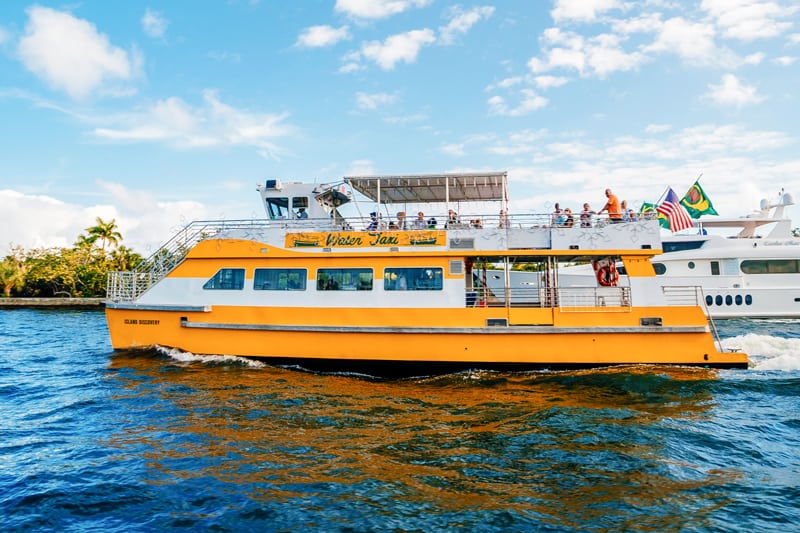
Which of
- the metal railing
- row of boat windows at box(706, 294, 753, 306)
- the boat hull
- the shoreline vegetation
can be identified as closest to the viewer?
the boat hull

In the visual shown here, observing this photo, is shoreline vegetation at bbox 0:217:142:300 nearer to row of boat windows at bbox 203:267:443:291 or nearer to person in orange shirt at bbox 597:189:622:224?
row of boat windows at bbox 203:267:443:291

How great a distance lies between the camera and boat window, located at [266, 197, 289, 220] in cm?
1283

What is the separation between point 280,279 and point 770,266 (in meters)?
22.8

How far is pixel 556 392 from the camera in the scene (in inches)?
351

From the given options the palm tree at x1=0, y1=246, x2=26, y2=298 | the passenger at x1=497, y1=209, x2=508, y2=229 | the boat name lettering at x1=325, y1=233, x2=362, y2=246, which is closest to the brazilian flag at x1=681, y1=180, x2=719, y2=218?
the passenger at x1=497, y1=209, x2=508, y2=229

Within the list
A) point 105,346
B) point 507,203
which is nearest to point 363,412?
point 507,203

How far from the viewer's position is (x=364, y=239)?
11391mm

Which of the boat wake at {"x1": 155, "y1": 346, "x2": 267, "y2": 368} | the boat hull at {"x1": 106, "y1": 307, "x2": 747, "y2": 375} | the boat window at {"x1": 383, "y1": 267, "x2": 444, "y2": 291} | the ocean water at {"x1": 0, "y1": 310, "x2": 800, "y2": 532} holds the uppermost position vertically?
the boat window at {"x1": 383, "y1": 267, "x2": 444, "y2": 291}

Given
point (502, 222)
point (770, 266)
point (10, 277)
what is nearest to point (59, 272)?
point (10, 277)

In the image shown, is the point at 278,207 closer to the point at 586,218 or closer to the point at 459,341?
the point at 459,341

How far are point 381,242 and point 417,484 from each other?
6712mm

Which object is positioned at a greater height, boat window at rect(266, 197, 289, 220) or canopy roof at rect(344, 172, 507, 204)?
canopy roof at rect(344, 172, 507, 204)

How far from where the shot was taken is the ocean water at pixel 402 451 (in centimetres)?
476

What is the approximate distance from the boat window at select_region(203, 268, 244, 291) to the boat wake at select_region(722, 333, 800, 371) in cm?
1220
